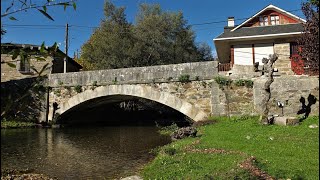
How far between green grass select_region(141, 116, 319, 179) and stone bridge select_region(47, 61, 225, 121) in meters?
4.75

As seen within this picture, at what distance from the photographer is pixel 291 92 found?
1570cm

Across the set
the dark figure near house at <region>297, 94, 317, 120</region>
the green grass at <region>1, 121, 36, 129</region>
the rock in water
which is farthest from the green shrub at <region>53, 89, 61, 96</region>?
the dark figure near house at <region>297, 94, 317, 120</region>

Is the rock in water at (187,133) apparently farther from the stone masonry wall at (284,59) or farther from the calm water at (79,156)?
the stone masonry wall at (284,59)

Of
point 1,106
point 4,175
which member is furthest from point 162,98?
point 1,106

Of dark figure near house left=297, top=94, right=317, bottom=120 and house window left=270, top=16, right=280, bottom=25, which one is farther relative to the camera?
house window left=270, top=16, right=280, bottom=25

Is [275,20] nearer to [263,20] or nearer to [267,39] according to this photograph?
[263,20]

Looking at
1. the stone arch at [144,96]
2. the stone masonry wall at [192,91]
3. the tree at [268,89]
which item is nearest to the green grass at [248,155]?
the tree at [268,89]

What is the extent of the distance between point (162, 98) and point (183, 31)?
22.7 meters

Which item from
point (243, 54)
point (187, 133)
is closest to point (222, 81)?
point (187, 133)

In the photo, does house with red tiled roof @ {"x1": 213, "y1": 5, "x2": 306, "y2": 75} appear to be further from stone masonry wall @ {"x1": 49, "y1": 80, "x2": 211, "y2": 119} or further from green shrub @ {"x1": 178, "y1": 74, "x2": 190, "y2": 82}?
green shrub @ {"x1": 178, "y1": 74, "x2": 190, "y2": 82}

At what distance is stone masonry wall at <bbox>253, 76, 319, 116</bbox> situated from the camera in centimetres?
1542

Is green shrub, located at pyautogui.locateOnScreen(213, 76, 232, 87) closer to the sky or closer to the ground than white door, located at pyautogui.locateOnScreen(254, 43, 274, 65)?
closer to the ground

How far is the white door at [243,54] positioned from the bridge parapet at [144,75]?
18.0ft

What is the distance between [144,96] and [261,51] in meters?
8.89
